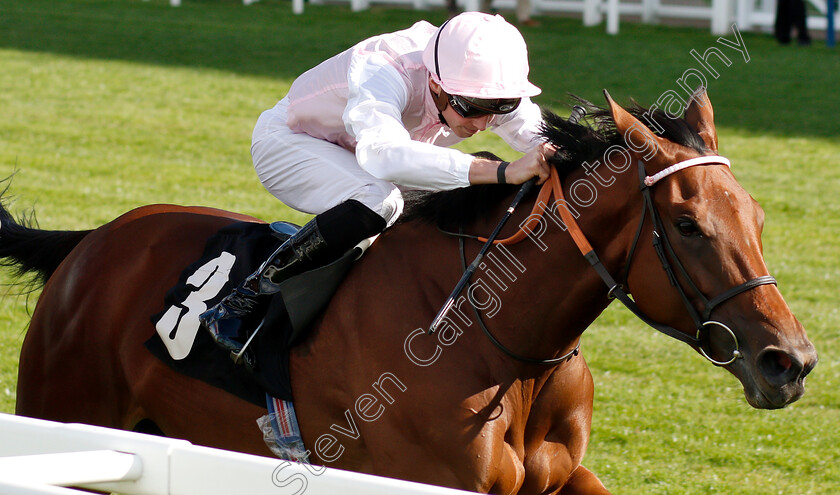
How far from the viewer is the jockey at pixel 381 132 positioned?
285 centimetres

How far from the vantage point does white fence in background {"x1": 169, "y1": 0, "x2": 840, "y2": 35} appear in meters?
15.8

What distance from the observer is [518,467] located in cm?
286

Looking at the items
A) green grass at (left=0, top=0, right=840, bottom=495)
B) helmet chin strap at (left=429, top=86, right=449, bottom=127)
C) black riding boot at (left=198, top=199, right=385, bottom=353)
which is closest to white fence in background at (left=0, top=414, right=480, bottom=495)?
black riding boot at (left=198, top=199, right=385, bottom=353)

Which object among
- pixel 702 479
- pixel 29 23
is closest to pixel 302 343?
pixel 702 479

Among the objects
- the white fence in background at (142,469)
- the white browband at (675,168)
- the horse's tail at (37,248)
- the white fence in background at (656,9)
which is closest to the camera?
the white fence in background at (142,469)

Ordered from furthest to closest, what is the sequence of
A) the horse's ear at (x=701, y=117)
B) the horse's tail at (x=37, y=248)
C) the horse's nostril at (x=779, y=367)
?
the horse's tail at (x=37, y=248)
the horse's ear at (x=701, y=117)
the horse's nostril at (x=779, y=367)

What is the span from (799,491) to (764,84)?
982 centimetres

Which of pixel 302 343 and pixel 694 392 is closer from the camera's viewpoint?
pixel 302 343

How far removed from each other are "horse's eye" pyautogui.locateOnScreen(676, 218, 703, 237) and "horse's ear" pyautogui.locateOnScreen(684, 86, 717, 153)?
36 centimetres

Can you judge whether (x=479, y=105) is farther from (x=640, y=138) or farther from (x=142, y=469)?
(x=142, y=469)

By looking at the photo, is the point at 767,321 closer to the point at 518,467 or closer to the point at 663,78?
the point at 518,467

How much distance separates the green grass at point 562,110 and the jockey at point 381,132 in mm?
1354

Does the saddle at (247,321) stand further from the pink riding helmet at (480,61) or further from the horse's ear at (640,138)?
the horse's ear at (640,138)

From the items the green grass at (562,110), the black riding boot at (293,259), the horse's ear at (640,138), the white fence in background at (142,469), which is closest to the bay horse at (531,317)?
the horse's ear at (640,138)
